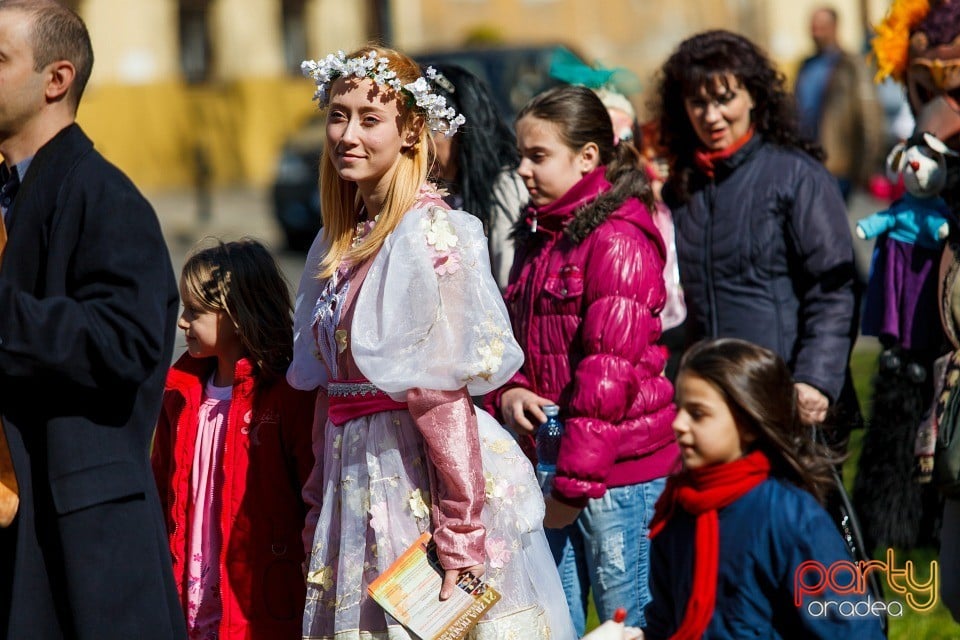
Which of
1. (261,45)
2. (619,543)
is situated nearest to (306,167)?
(261,45)

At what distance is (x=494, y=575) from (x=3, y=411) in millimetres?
1187

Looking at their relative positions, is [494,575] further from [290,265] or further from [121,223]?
[290,265]

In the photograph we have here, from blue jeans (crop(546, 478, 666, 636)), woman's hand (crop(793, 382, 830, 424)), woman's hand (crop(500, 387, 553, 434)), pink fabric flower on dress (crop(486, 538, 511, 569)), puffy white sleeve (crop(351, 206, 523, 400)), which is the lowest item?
blue jeans (crop(546, 478, 666, 636))

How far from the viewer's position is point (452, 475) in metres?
3.51

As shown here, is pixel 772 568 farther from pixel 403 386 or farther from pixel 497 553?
pixel 403 386

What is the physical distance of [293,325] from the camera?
4043mm

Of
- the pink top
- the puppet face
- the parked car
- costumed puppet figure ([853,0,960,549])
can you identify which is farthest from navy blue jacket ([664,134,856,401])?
the parked car

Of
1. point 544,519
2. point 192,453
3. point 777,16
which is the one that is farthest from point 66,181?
point 777,16

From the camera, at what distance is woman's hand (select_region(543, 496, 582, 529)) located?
4.08 meters

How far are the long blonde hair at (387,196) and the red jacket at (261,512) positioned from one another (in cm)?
46

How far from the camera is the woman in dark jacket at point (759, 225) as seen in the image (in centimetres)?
463

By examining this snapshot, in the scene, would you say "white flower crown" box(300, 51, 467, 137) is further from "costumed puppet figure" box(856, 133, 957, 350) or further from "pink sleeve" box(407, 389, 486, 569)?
"costumed puppet figure" box(856, 133, 957, 350)

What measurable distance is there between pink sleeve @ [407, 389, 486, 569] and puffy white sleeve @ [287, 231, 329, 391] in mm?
412

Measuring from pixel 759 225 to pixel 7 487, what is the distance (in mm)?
2478
